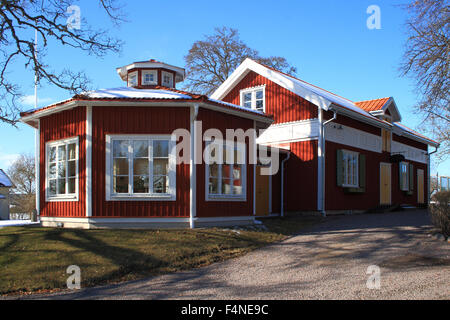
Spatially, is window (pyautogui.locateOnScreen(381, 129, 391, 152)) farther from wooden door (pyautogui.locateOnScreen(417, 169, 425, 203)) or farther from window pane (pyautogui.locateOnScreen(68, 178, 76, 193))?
window pane (pyautogui.locateOnScreen(68, 178, 76, 193))

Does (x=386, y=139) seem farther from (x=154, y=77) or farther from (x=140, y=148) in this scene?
(x=140, y=148)

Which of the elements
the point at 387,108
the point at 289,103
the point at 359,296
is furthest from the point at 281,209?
the point at 359,296

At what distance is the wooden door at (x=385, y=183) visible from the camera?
20.9 metres

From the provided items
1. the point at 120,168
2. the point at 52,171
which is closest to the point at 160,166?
the point at 120,168

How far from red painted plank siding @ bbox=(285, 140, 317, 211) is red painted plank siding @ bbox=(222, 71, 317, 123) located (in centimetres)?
116

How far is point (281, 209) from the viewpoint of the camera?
56.0 feet

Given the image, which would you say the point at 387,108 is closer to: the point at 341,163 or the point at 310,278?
the point at 341,163

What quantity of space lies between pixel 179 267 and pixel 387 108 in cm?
1702

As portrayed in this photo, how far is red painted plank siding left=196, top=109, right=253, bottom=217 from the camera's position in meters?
11.8

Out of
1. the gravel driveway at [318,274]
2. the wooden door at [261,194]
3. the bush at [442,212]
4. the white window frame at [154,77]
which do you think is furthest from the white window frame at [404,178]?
the white window frame at [154,77]

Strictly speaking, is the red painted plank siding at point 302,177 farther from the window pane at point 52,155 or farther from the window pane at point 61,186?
the window pane at point 52,155

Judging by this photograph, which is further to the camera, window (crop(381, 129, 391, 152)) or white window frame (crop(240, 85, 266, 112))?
window (crop(381, 129, 391, 152))

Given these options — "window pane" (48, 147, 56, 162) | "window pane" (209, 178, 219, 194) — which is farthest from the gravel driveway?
"window pane" (48, 147, 56, 162)

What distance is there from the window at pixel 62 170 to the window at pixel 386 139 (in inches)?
595
